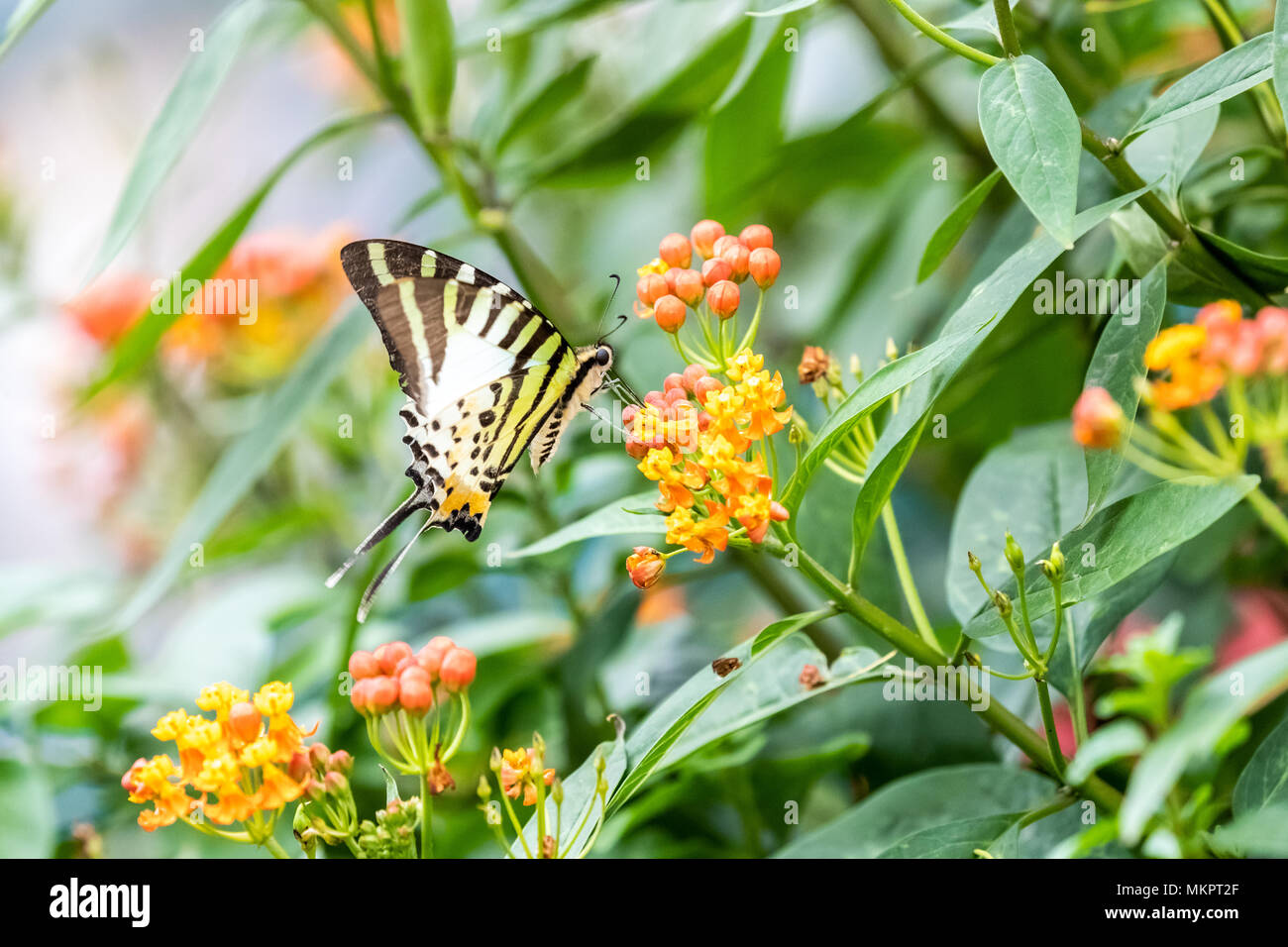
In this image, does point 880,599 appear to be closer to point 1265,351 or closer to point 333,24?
point 1265,351

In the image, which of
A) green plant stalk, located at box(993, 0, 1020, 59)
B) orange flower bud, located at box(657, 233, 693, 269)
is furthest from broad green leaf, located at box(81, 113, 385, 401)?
green plant stalk, located at box(993, 0, 1020, 59)

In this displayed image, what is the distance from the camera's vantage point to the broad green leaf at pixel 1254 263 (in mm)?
848

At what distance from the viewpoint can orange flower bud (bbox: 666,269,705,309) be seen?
0.90m

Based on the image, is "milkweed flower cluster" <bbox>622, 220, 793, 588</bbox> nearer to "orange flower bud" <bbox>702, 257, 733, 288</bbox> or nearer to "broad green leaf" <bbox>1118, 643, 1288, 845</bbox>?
"orange flower bud" <bbox>702, 257, 733, 288</bbox>

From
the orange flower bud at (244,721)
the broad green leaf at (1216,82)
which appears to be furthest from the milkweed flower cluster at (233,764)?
the broad green leaf at (1216,82)

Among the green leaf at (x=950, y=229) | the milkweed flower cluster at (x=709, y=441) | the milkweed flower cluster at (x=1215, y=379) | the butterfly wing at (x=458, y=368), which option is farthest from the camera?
the butterfly wing at (x=458, y=368)

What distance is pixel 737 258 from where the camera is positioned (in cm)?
93

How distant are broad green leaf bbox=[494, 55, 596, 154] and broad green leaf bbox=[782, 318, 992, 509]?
34.1 inches

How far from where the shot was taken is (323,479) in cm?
223

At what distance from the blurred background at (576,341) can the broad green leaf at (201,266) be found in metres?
0.03

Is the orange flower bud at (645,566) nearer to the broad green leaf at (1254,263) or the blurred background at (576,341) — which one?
the blurred background at (576,341)

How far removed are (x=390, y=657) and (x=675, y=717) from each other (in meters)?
0.23

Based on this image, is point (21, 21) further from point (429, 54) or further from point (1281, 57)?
point (1281, 57)
